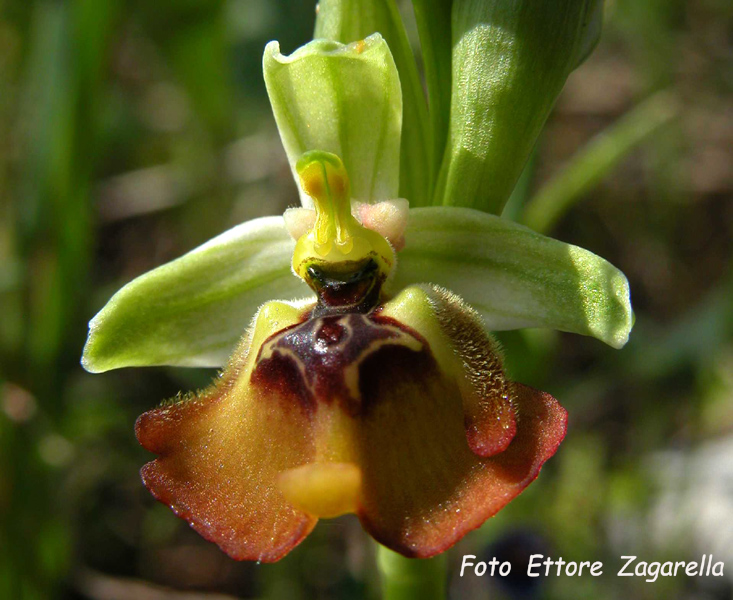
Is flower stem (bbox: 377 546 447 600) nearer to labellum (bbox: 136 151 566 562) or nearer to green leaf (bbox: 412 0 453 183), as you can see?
labellum (bbox: 136 151 566 562)

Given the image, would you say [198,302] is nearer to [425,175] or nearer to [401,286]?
[401,286]

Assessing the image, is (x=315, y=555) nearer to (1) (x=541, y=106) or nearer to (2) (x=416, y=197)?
(2) (x=416, y=197)

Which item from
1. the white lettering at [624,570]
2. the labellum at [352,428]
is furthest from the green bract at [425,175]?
the white lettering at [624,570]

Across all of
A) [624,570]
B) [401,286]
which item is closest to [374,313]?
[401,286]

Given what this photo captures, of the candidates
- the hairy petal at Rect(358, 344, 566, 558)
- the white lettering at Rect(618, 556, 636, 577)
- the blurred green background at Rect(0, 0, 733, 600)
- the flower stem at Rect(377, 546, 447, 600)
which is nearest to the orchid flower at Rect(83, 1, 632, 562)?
the hairy petal at Rect(358, 344, 566, 558)

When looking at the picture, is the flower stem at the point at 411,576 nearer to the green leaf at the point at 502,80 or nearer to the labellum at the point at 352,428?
the labellum at the point at 352,428

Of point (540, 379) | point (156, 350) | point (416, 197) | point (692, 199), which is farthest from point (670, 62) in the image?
point (156, 350)
